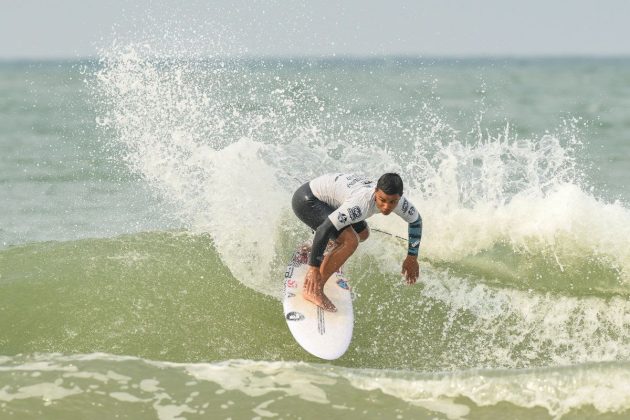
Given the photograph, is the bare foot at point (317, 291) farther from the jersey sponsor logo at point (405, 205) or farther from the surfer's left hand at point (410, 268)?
the jersey sponsor logo at point (405, 205)

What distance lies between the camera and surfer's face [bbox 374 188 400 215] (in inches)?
257

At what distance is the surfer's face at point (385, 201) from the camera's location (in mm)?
6531

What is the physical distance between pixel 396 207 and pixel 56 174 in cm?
960

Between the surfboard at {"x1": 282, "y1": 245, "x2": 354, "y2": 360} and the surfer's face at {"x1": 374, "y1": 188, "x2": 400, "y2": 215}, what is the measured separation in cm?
104

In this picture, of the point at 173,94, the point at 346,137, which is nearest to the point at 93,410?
the point at 173,94

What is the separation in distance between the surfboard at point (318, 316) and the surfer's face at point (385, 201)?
1040mm

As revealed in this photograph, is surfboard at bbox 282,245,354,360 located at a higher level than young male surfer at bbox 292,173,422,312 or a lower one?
lower

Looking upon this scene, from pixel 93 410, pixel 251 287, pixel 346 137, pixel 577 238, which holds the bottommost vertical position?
pixel 93 410

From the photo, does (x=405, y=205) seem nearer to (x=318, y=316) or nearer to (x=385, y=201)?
(x=385, y=201)

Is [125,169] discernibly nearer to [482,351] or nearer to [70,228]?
[70,228]

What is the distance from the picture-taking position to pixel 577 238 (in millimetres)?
8891

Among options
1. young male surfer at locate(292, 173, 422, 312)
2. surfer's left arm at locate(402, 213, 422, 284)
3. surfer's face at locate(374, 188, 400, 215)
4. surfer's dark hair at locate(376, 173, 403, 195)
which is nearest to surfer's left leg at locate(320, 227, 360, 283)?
young male surfer at locate(292, 173, 422, 312)

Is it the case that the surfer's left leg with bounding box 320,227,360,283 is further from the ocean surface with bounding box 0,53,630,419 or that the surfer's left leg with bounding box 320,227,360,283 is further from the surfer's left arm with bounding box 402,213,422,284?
the ocean surface with bounding box 0,53,630,419

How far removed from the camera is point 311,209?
7.50 meters
